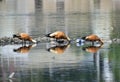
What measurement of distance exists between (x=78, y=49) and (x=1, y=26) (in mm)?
10168

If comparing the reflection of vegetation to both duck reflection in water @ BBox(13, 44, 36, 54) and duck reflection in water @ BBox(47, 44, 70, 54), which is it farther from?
duck reflection in water @ BBox(13, 44, 36, 54)

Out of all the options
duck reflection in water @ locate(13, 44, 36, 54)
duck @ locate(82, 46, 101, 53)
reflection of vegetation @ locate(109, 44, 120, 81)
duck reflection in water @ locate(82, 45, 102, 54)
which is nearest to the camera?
reflection of vegetation @ locate(109, 44, 120, 81)

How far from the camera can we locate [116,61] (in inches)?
599

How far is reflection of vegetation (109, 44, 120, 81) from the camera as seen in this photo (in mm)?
13288

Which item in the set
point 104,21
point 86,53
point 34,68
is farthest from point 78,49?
point 104,21

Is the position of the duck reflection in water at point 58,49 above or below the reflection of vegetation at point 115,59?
below

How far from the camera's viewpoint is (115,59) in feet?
51.0

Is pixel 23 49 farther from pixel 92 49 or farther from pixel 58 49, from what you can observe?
pixel 92 49

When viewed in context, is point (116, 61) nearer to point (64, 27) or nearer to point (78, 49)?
point (78, 49)

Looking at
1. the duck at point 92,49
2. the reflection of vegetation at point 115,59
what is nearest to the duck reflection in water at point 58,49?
the duck at point 92,49

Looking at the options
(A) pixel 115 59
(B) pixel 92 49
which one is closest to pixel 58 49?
(B) pixel 92 49

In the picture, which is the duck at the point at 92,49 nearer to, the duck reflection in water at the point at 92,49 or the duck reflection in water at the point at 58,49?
the duck reflection in water at the point at 92,49

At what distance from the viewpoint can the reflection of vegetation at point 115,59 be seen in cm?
1329

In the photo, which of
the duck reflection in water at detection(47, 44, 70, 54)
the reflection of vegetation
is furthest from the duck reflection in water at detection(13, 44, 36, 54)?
the reflection of vegetation
